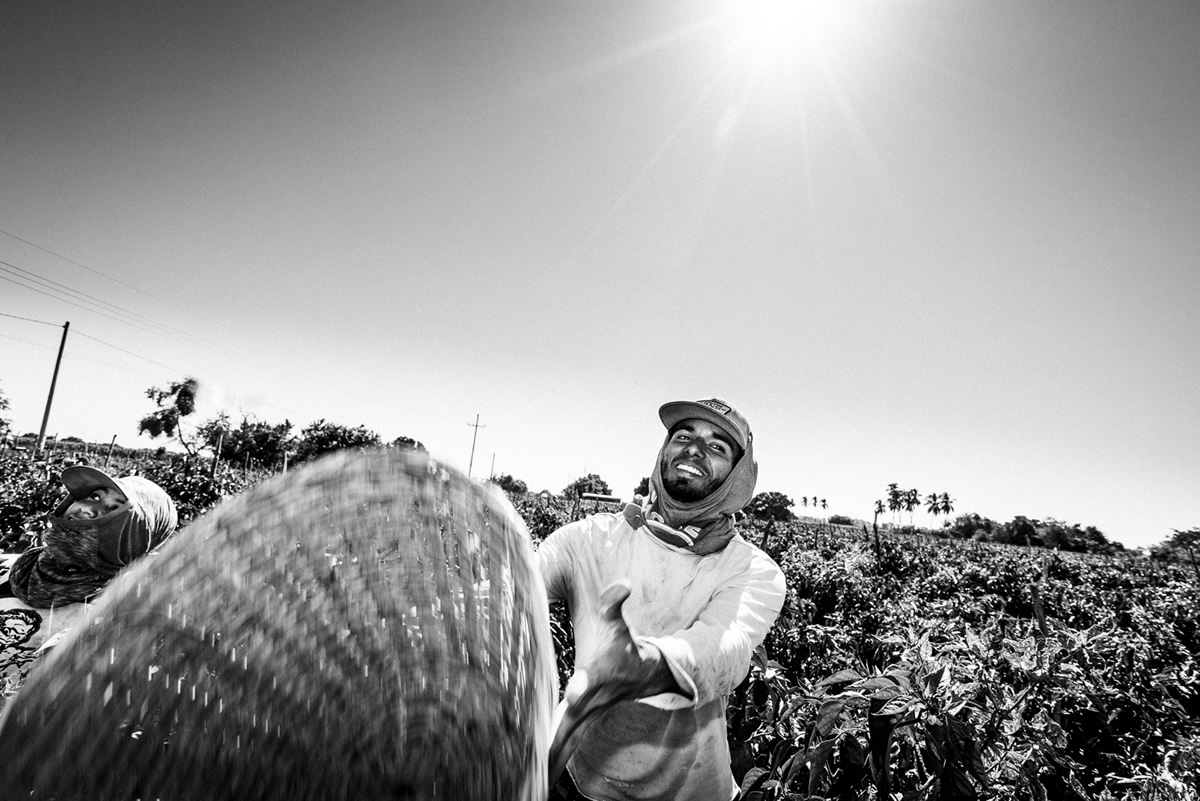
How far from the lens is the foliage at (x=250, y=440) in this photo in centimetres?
4325

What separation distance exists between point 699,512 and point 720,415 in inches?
13.9

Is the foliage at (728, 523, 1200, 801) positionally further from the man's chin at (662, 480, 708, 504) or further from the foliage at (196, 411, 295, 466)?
the foliage at (196, 411, 295, 466)

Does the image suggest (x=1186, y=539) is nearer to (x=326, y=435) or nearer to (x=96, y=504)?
(x=96, y=504)

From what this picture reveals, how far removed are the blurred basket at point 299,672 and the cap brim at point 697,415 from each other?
1.28 meters

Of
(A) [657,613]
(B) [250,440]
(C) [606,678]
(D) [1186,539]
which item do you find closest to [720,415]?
(A) [657,613]

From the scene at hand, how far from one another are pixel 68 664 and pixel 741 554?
5.19 feet

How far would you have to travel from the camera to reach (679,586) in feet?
5.66

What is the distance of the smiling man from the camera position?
Result: 1.41m

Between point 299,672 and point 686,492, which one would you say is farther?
point 686,492

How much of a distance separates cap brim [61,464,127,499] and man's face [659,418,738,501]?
2410 millimetres

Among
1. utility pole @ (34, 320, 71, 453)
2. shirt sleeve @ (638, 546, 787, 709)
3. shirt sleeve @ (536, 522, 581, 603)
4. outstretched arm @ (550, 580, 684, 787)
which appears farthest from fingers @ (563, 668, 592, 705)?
utility pole @ (34, 320, 71, 453)

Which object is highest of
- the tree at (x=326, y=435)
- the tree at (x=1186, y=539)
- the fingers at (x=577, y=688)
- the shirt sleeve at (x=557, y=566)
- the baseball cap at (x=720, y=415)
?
the tree at (x=326, y=435)

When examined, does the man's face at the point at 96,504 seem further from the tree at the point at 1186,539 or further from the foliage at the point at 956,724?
the tree at the point at 1186,539

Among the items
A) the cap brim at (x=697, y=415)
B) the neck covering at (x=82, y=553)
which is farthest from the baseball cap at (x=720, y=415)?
the neck covering at (x=82, y=553)
